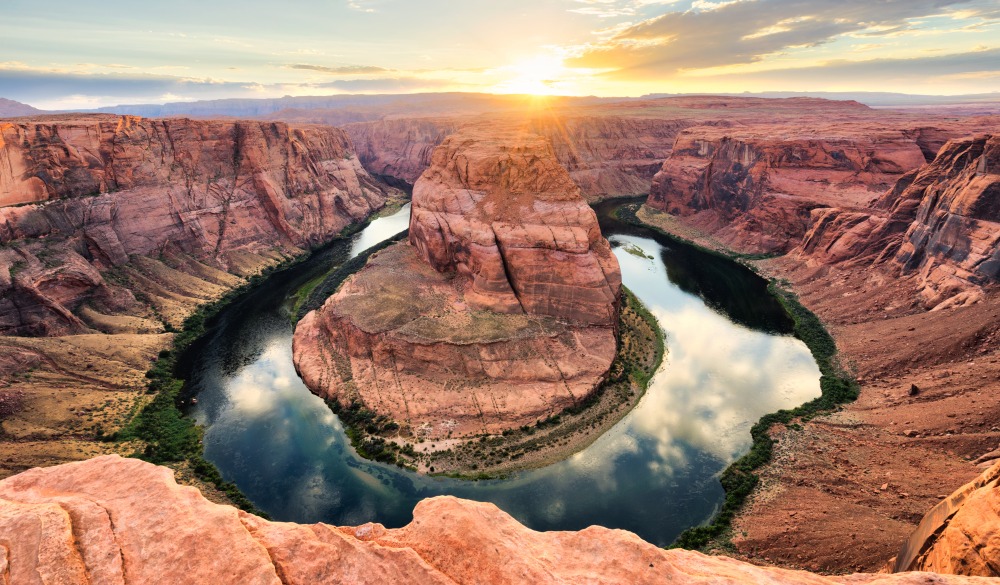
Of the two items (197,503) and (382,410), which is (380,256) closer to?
(382,410)

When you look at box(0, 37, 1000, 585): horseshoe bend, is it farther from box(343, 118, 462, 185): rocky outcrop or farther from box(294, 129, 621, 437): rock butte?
box(343, 118, 462, 185): rocky outcrop

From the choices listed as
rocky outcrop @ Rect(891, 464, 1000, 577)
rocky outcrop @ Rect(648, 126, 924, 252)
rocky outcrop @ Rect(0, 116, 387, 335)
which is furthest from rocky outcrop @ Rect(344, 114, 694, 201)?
rocky outcrop @ Rect(891, 464, 1000, 577)

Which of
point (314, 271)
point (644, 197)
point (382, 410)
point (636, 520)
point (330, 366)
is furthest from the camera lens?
point (644, 197)

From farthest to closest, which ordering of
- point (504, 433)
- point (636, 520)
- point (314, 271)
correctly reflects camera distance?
point (314, 271) → point (504, 433) → point (636, 520)

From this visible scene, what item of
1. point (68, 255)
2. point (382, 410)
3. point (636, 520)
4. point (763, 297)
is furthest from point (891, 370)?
point (68, 255)

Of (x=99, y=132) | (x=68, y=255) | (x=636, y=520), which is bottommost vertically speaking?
(x=636, y=520)

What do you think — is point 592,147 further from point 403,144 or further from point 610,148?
point 403,144
